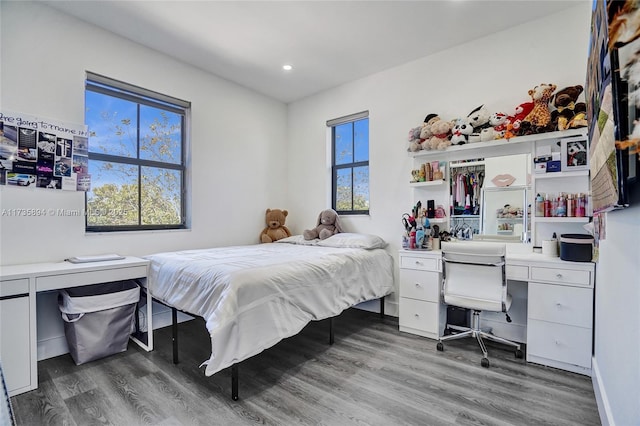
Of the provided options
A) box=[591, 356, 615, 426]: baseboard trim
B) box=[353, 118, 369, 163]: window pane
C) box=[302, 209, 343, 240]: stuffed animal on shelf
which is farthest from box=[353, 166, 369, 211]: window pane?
box=[591, 356, 615, 426]: baseboard trim

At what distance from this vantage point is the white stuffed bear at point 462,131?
9.66ft

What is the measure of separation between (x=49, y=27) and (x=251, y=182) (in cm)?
237

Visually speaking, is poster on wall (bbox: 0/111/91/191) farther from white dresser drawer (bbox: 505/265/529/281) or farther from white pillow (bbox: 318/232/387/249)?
white dresser drawer (bbox: 505/265/529/281)

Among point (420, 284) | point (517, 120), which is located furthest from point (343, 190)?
point (517, 120)

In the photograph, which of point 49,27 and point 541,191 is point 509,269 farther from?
point 49,27

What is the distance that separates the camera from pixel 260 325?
6.33 feet

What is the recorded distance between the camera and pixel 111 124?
9.75 feet

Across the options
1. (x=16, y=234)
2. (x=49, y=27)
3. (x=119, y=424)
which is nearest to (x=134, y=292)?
(x=16, y=234)

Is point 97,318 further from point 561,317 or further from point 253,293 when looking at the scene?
point 561,317

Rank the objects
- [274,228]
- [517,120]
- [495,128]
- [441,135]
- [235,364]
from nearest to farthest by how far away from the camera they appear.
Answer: [235,364]
[517,120]
[495,128]
[441,135]
[274,228]

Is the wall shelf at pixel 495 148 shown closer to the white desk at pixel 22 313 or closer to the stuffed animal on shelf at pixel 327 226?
the stuffed animal on shelf at pixel 327 226

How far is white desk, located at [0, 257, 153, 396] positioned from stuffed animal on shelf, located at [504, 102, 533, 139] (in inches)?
143

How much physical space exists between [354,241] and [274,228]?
4.45 feet

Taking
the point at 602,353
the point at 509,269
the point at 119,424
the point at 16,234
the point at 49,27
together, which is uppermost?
the point at 49,27
